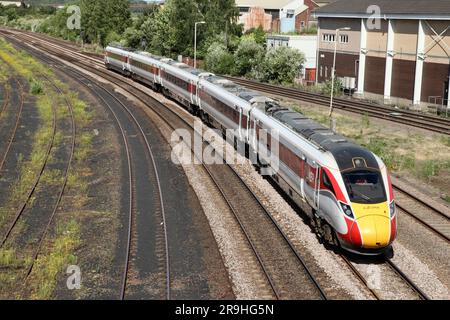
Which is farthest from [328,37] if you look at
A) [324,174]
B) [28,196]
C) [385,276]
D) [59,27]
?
[59,27]

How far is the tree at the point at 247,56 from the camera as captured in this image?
64250 millimetres

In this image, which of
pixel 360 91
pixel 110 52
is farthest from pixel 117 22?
pixel 360 91

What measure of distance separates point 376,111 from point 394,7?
1418cm

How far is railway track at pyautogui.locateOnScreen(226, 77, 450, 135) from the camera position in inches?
1421

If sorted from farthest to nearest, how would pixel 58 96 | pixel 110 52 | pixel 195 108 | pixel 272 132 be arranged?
pixel 110 52, pixel 58 96, pixel 195 108, pixel 272 132

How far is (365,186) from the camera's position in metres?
15.3

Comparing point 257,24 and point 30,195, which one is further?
point 257,24

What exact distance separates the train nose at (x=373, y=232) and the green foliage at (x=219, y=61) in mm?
53076

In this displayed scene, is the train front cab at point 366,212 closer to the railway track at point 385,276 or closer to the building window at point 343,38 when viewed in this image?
the railway track at point 385,276

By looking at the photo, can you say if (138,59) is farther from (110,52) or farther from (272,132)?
(272,132)

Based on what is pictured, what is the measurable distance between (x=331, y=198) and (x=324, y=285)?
243cm

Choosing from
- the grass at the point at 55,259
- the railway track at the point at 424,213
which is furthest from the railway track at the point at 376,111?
the grass at the point at 55,259

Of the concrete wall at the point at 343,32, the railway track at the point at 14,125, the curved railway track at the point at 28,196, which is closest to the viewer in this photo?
the curved railway track at the point at 28,196

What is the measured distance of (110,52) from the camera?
200 ft
